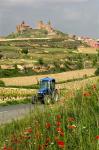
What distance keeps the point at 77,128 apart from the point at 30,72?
86825mm

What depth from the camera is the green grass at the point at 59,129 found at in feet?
19.0

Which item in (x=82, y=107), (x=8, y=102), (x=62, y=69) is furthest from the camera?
(x=62, y=69)

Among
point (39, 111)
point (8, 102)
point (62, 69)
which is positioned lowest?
point (62, 69)

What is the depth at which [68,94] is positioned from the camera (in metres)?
8.87

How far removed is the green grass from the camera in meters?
5.80

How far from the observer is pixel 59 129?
5953 millimetres

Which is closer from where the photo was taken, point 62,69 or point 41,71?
point 41,71

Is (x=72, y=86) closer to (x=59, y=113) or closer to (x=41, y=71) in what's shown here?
(x=59, y=113)

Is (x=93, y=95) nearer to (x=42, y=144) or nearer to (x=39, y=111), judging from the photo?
(x=39, y=111)

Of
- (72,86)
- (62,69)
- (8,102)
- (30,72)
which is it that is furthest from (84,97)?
(62,69)

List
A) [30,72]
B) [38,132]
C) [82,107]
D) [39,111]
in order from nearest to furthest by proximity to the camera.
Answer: [38,132]
[82,107]
[39,111]
[30,72]

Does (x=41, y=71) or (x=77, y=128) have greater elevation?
(x=77, y=128)

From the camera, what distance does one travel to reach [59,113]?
25.2 ft

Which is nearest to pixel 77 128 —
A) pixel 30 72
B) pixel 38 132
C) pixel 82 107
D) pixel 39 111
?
pixel 38 132
